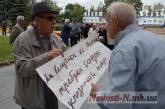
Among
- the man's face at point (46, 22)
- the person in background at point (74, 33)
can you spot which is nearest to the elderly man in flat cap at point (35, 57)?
the man's face at point (46, 22)

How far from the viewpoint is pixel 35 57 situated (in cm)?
430

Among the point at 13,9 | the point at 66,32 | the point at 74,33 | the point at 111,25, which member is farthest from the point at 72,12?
the point at 111,25

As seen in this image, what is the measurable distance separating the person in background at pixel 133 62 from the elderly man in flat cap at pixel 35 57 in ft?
3.29

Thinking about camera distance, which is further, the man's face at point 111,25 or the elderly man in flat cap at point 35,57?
the elderly man in flat cap at point 35,57

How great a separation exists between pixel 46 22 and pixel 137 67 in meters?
1.39

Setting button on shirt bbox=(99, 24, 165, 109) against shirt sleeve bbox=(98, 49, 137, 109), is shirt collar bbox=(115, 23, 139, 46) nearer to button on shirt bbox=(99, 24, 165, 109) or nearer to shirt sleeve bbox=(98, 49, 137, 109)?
button on shirt bbox=(99, 24, 165, 109)

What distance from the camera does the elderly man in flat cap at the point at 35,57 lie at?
13.9 ft

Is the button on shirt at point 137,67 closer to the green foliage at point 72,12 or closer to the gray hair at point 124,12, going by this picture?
the gray hair at point 124,12

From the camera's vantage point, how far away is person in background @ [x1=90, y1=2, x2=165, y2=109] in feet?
10.4

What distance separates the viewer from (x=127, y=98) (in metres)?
3.30

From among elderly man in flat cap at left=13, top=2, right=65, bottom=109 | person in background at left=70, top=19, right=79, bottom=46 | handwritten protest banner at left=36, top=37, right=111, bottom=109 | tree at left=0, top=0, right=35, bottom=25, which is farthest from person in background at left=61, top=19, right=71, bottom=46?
tree at left=0, top=0, right=35, bottom=25

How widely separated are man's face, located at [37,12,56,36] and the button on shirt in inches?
45.1

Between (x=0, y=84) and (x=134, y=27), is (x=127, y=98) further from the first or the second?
(x=0, y=84)

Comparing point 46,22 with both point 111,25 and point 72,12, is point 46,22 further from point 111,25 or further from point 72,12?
point 72,12
